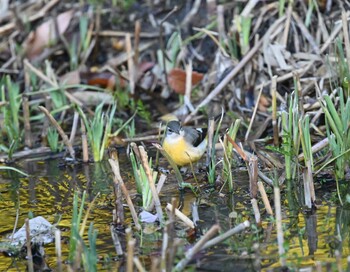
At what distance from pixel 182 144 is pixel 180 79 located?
192 centimetres

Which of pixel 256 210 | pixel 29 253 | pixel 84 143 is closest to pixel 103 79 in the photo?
pixel 84 143

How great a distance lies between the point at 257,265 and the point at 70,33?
5.42m

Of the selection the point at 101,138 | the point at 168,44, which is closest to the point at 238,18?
the point at 168,44

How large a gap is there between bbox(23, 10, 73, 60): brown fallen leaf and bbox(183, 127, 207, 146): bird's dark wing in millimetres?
3058

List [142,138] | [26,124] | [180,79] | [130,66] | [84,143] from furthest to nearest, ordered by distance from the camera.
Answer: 1. [130,66]
2. [180,79]
3. [26,124]
4. [142,138]
5. [84,143]

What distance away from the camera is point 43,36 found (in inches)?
357

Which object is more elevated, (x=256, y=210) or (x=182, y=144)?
(x=182, y=144)

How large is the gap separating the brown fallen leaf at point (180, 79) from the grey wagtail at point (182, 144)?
1.58 meters

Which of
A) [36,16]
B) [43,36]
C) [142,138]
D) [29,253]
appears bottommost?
[29,253]

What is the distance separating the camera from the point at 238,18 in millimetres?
7734

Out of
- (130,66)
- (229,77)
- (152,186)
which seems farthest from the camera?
(130,66)

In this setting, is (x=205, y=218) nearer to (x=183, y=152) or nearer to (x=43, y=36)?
(x=183, y=152)

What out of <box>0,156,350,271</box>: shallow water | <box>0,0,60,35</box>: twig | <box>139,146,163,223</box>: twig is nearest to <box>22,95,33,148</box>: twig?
<box>0,156,350,271</box>: shallow water

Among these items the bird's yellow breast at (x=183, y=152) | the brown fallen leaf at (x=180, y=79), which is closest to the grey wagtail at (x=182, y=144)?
the bird's yellow breast at (x=183, y=152)
